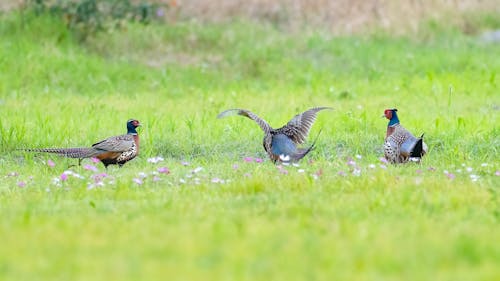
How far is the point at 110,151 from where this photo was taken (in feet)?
31.7

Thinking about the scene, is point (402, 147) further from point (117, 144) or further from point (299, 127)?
point (117, 144)

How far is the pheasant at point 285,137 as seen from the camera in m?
9.64

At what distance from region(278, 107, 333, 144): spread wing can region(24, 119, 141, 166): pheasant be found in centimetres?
136

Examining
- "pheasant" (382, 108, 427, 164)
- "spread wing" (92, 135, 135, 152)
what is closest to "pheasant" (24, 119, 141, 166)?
"spread wing" (92, 135, 135, 152)

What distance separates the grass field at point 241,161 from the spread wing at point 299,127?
39 centimetres

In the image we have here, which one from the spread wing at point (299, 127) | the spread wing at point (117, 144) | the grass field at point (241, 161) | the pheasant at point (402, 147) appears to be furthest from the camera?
the spread wing at point (299, 127)

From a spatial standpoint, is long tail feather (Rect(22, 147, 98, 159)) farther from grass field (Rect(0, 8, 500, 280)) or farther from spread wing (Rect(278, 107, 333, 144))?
spread wing (Rect(278, 107, 333, 144))

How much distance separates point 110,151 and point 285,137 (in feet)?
5.11

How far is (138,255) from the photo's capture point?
5676 mm

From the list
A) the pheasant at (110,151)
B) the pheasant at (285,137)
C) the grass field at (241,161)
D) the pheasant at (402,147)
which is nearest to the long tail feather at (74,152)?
the pheasant at (110,151)

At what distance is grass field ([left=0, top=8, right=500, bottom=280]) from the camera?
18.5 ft

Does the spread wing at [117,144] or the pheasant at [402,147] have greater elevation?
the spread wing at [117,144]

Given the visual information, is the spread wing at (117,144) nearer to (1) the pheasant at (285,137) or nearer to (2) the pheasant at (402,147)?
(1) the pheasant at (285,137)

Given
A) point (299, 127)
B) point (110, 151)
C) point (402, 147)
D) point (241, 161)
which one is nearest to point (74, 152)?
point (110, 151)
